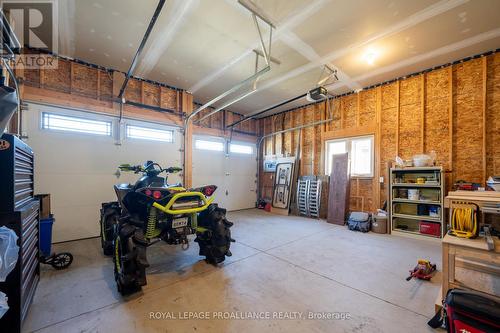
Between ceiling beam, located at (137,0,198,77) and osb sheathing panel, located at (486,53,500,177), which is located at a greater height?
ceiling beam, located at (137,0,198,77)

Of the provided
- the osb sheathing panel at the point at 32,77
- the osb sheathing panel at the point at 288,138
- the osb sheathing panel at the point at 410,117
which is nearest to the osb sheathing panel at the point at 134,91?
the osb sheathing panel at the point at 32,77

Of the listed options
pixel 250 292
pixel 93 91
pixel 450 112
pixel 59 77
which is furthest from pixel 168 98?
pixel 450 112

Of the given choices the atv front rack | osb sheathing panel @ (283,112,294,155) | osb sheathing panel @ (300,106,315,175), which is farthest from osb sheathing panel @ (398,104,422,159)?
the atv front rack

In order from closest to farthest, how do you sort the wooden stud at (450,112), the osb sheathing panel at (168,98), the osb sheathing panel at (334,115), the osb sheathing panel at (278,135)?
the wooden stud at (450,112) → the osb sheathing panel at (168,98) → the osb sheathing panel at (334,115) → the osb sheathing panel at (278,135)

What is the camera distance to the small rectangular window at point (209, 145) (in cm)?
612

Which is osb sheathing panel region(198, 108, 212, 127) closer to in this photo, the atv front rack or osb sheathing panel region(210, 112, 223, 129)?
osb sheathing panel region(210, 112, 223, 129)

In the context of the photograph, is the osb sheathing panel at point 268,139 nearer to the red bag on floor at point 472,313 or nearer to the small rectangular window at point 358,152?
the small rectangular window at point 358,152

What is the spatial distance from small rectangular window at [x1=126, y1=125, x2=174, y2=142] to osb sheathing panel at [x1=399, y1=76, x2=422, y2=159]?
560 centimetres

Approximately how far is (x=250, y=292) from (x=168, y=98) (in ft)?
16.0

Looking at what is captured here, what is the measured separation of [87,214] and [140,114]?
237cm

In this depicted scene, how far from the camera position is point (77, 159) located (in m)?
3.98

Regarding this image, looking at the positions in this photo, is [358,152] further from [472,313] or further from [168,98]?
[168,98]

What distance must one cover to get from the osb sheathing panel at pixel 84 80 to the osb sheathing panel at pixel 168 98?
137 cm

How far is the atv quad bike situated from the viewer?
207 centimetres
